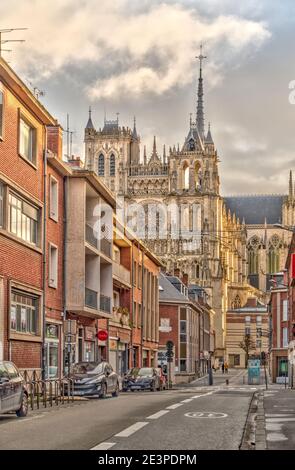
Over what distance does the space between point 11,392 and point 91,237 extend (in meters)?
21.6

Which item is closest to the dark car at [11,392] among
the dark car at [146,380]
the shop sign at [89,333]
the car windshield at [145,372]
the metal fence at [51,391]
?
the metal fence at [51,391]

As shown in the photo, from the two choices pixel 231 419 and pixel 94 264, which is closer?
pixel 231 419

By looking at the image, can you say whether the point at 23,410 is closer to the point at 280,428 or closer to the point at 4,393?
the point at 4,393

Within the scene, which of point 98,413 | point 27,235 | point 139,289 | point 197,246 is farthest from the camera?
point 197,246

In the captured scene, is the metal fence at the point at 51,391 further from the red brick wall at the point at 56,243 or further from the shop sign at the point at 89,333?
the shop sign at the point at 89,333

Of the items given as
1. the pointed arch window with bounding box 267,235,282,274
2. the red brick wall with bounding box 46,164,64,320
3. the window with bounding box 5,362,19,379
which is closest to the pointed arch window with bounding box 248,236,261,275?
the pointed arch window with bounding box 267,235,282,274

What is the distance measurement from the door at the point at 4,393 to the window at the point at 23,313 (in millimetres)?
10578

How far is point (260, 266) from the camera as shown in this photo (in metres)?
187

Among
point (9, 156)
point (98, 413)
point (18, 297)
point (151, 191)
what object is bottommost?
point (98, 413)

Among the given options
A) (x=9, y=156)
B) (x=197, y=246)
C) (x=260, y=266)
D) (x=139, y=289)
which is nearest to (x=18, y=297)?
(x=9, y=156)

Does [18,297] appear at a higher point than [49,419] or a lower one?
higher
